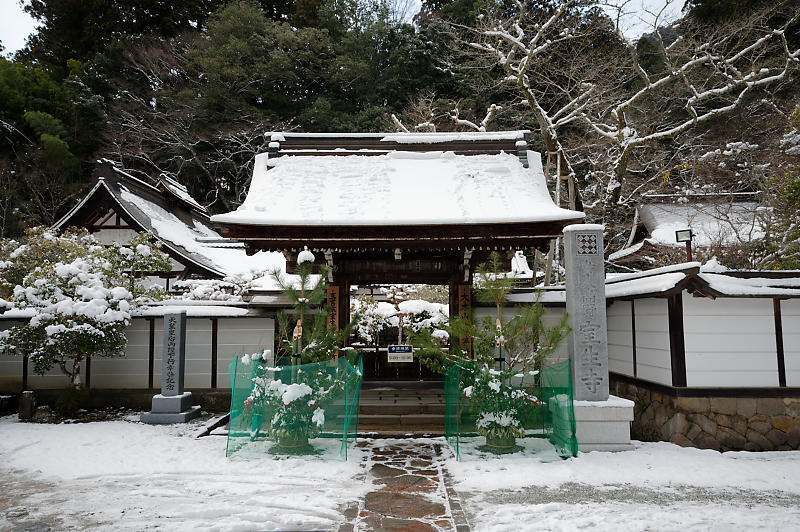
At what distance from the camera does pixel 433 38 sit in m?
25.6

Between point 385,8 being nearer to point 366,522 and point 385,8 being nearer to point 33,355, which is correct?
point 33,355

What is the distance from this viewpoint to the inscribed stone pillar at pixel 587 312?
6.96m

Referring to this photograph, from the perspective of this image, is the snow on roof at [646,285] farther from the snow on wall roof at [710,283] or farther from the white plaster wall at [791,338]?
the white plaster wall at [791,338]

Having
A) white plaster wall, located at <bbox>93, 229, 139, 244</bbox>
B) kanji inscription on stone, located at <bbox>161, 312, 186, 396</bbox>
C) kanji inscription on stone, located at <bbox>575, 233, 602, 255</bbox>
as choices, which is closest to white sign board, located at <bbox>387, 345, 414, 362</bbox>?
kanji inscription on stone, located at <bbox>161, 312, 186, 396</bbox>

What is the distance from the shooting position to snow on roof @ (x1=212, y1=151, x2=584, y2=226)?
835 centimetres

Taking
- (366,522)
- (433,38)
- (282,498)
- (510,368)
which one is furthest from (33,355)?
(433,38)

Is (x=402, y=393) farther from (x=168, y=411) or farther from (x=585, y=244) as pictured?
(x=585, y=244)

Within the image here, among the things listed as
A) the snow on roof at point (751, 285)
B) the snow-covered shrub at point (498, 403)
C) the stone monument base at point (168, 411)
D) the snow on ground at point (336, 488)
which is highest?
the snow on roof at point (751, 285)

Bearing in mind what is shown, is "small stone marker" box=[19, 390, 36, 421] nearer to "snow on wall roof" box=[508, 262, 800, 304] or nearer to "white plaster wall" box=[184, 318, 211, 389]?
"white plaster wall" box=[184, 318, 211, 389]

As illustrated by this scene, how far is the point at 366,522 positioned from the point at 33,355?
761cm

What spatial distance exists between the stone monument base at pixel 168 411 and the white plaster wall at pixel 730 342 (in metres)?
8.43

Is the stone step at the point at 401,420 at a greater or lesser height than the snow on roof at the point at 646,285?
lesser

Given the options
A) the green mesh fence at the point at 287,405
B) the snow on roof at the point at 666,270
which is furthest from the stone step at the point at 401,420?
the snow on roof at the point at 666,270

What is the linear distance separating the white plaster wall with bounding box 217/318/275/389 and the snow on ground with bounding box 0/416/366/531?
7.61 feet
